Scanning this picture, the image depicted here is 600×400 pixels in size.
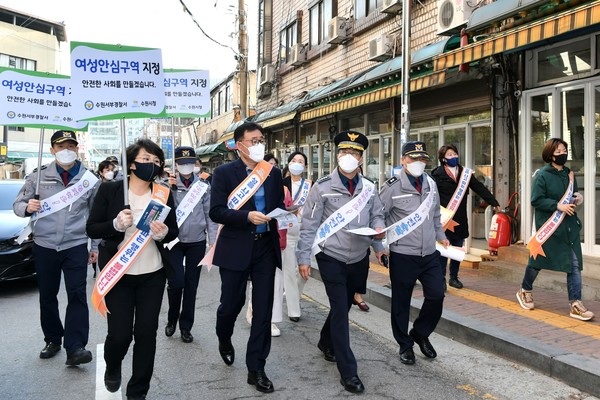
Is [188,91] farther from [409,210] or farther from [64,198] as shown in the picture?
[409,210]

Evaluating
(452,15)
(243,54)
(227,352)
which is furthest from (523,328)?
(243,54)

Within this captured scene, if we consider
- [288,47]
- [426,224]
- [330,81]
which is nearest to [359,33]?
[330,81]

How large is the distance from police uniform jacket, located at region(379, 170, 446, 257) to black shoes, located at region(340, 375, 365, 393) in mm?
1243

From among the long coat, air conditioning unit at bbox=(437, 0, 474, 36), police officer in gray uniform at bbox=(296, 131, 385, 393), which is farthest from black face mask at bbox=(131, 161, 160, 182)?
air conditioning unit at bbox=(437, 0, 474, 36)

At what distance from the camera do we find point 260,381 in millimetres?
4180

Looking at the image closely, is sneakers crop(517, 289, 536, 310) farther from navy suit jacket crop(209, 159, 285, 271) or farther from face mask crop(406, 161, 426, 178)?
navy suit jacket crop(209, 159, 285, 271)

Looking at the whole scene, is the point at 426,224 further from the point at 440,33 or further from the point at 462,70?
the point at 440,33

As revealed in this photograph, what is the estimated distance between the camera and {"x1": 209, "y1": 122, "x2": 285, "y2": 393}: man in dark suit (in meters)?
4.23

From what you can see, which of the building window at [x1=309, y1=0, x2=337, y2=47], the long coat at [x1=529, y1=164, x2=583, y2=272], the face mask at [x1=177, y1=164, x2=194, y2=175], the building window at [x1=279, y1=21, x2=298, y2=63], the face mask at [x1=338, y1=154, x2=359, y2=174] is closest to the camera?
the face mask at [x1=338, y1=154, x2=359, y2=174]

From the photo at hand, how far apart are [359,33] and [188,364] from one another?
1151 cm

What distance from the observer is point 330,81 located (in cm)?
1606

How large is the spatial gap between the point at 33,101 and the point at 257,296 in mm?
3010

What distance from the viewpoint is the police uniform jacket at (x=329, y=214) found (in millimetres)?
4410

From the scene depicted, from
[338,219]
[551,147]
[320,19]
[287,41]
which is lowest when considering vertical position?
[338,219]
